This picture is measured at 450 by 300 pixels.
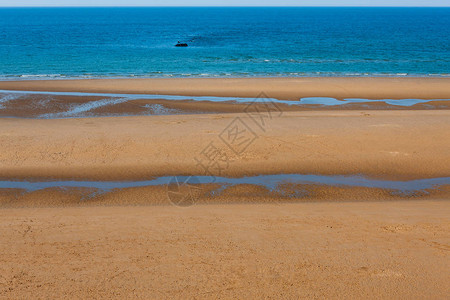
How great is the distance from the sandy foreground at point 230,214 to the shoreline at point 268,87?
6.00 meters

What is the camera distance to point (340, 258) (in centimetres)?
791

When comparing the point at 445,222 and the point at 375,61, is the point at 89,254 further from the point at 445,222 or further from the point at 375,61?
the point at 375,61

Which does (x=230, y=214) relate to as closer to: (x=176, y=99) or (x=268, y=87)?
(x=176, y=99)

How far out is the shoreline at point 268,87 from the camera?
25.8 meters

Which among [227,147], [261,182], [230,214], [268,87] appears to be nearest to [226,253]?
[230,214]

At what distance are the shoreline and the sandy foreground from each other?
600cm

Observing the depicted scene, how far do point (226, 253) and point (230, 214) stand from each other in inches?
78.9

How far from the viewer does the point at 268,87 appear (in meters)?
27.5

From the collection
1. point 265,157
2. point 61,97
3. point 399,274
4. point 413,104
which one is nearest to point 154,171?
point 265,157

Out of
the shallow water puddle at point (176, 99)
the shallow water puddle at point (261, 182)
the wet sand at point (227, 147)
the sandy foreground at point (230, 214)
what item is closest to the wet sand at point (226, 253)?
the sandy foreground at point (230, 214)

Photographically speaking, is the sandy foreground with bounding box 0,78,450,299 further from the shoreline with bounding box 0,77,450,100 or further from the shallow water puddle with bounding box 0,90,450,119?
the shoreline with bounding box 0,77,450,100

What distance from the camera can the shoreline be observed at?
25781 millimetres

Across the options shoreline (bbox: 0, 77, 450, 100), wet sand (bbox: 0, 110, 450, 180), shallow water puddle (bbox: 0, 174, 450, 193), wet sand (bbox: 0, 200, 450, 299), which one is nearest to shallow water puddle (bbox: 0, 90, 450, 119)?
shoreline (bbox: 0, 77, 450, 100)

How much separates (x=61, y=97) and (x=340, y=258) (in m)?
21.5
